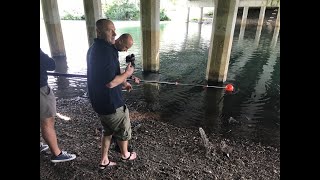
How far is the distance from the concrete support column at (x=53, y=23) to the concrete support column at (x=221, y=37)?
10.8 m

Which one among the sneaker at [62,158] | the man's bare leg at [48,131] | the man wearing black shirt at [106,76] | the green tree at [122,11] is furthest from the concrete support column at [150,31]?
the green tree at [122,11]

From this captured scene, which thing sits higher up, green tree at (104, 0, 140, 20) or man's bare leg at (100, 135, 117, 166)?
green tree at (104, 0, 140, 20)

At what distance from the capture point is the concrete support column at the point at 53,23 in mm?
16281

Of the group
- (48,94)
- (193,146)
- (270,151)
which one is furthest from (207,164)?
(48,94)

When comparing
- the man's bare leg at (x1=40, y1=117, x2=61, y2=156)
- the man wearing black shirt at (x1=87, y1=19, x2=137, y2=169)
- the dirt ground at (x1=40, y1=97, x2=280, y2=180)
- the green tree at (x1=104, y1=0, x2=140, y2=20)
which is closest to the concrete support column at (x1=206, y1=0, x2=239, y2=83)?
the dirt ground at (x1=40, y1=97, x2=280, y2=180)

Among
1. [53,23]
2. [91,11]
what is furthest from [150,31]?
[53,23]

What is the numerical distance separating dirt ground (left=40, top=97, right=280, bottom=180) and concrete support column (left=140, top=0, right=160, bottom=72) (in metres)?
6.93

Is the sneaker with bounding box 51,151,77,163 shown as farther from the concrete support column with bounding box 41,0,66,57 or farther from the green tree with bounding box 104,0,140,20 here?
the green tree with bounding box 104,0,140,20

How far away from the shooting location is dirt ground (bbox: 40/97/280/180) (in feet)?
14.6

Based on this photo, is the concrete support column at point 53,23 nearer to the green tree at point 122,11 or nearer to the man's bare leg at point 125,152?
the man's bare leg at point 125,152

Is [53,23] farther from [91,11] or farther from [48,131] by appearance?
[48,131]

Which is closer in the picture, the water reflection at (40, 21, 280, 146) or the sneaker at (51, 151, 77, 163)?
the sneaker at (51, 151, 77, 163)
